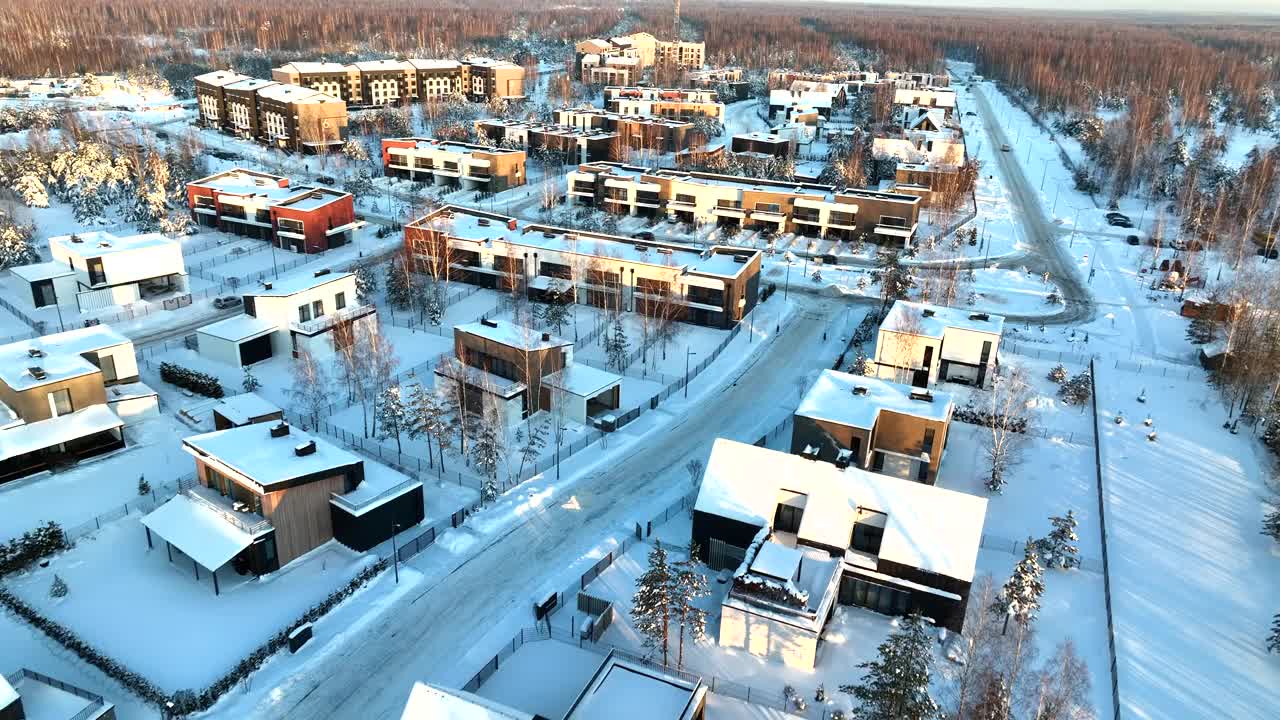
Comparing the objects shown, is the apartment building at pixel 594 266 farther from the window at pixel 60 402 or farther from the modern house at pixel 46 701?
the modern house at pixel 46 701

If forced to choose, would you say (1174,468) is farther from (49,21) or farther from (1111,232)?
(49,21)

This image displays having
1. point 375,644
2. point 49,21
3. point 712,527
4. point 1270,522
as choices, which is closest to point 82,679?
point 375,644

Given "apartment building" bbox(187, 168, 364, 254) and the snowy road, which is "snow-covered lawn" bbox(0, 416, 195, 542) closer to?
the snowy road

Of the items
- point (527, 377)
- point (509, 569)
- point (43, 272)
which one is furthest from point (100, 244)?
point (509, 569)

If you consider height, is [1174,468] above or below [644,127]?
below

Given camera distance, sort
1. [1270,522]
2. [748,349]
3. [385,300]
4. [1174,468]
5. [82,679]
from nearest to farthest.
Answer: [82,679] → [1270,522] → [1174,468] → [748,349] → [385,300]

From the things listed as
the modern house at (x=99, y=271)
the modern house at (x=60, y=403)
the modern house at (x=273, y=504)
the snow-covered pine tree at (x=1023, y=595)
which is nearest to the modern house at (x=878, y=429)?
the snow-covered pine tree at (x=1023, y=595)

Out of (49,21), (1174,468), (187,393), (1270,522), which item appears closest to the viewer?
(1270,522)
